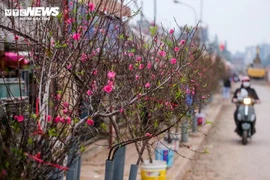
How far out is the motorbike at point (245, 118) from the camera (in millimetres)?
13586

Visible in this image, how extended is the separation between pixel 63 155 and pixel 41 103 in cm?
73

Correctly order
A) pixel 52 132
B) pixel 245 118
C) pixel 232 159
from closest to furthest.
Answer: pixel 52 132, pixel 232 159, pixel 245 118

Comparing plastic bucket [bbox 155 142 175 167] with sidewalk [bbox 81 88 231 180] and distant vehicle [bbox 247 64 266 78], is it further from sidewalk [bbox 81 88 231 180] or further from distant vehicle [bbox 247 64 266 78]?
distant vehicle [bbox 247 64 266 78]

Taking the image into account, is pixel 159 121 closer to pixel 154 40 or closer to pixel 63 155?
pixel 154 40

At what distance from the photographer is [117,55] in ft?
21.9

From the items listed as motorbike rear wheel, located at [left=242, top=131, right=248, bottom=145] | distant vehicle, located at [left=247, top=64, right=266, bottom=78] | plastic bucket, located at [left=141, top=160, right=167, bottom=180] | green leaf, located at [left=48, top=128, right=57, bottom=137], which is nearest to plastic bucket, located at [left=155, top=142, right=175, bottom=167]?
plastic bucket, located at [left=141, top=160, right=167, bottom=180]

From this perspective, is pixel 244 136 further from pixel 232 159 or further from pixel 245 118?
pixel 232 159

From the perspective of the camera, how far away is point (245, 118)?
13.6m

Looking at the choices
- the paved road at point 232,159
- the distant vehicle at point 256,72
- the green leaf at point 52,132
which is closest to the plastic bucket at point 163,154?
the paved road at point 232,159

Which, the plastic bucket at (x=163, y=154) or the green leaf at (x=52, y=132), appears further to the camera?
the plastic bucket at (x=163, y=154)

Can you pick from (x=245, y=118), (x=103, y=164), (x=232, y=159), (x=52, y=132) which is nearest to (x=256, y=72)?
(x=245, y=118)

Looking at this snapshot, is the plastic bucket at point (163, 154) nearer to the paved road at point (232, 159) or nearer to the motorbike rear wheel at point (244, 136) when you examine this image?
the paved road at point (232, 159)

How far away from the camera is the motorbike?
44.6ft
